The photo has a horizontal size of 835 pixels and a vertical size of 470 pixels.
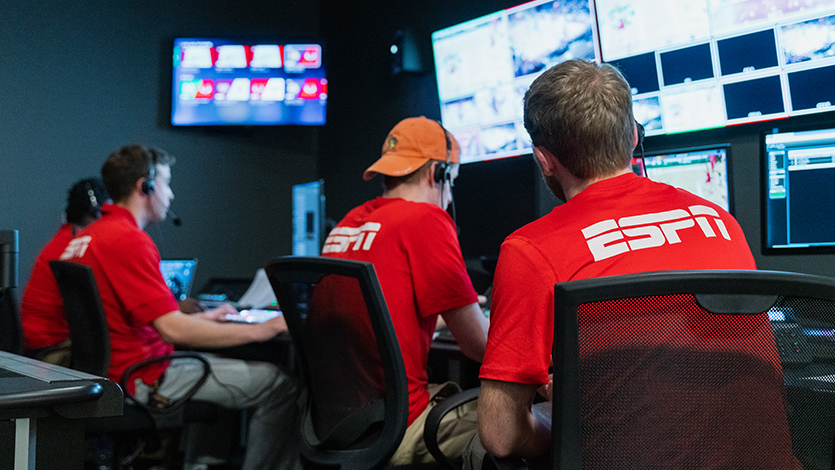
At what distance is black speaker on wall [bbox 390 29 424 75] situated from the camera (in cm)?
329

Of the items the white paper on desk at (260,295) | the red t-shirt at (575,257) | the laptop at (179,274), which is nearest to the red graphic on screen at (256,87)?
the laptop at (179,274)

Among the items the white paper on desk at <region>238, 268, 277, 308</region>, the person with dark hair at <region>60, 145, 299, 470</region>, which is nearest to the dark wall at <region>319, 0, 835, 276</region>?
the white paper on desk at <region>238, 268, 277, 308</region>

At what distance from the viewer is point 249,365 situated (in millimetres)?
2363

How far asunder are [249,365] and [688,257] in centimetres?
175

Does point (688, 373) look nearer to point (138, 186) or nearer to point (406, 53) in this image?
point (138, 186)

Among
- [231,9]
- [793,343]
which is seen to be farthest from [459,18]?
[793,343]

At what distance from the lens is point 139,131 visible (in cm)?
387

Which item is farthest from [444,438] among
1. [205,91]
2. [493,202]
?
[205,91]

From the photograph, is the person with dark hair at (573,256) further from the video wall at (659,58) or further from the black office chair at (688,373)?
the video wall at (659,58)

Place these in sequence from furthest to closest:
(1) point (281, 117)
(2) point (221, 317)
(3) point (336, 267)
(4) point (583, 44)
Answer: (1) point (281, 117) → (2) point (221, 317) → (4) point (583, 44) → (3) point (336, 267)

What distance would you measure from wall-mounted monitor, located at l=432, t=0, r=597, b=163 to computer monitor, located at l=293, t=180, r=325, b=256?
78cm

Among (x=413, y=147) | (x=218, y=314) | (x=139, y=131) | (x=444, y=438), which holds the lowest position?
(x=444, y=438)

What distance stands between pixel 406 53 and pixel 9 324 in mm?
2088

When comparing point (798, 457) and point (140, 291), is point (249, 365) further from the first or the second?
point (798, 457)
